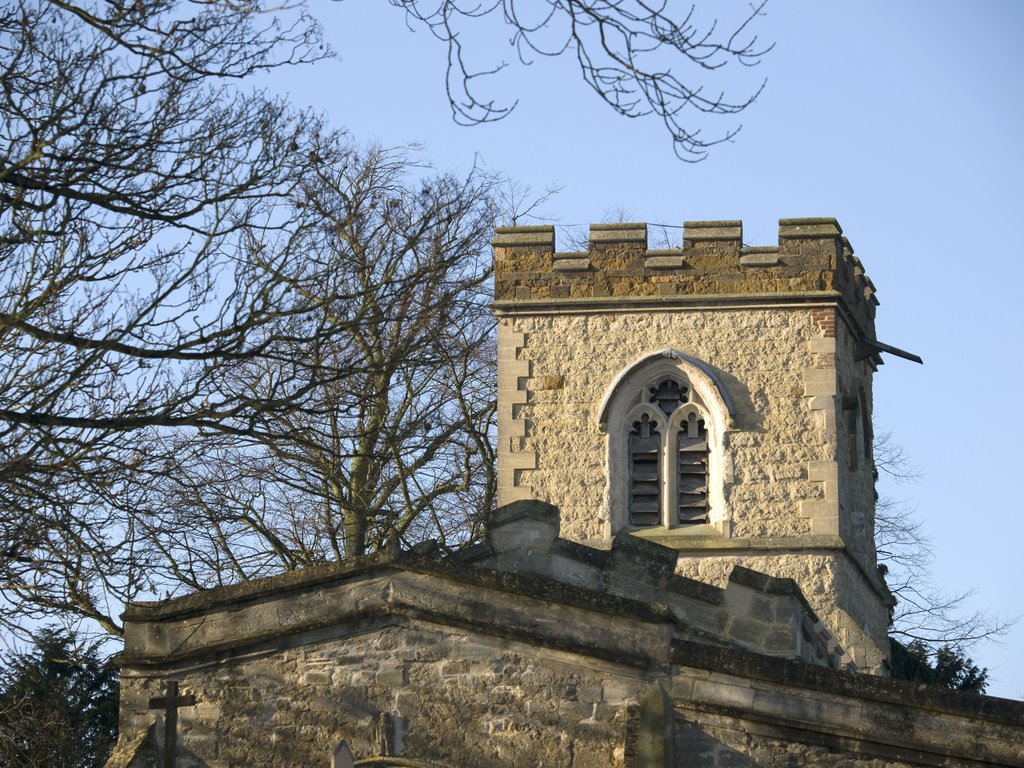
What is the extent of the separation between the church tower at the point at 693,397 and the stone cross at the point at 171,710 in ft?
31.7

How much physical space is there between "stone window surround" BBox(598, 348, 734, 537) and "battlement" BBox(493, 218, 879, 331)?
82cm

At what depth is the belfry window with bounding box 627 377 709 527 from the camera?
23.6 m

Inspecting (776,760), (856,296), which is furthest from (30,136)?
(856,296)

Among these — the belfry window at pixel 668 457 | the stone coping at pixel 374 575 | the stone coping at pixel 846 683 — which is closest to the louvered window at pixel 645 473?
the belfry window at pixel 668 457

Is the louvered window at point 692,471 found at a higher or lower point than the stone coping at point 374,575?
higher

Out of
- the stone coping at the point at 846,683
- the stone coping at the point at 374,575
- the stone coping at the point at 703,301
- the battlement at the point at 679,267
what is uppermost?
the battlement at the point at 679,267

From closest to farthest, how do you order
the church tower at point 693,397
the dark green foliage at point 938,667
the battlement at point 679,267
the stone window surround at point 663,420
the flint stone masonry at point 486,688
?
1. the flint stone masonry at point 486,688
2. the church tower at point 693,397
3. the stone window surround at point 663,420
4. the battlement at point 679,267
5. the dark green foliage at point 938,667

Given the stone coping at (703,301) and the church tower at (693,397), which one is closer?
the church tower at (693,397)

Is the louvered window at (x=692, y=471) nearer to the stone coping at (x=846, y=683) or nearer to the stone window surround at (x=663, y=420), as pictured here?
the stone window surround at (x=663, y=420)

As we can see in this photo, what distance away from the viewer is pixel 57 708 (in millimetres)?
19078

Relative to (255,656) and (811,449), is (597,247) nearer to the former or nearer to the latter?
(811,449)

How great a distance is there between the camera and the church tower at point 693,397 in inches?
918

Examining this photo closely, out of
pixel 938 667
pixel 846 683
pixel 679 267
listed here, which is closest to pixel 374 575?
pixel 846 683

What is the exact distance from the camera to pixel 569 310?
24.3 m
